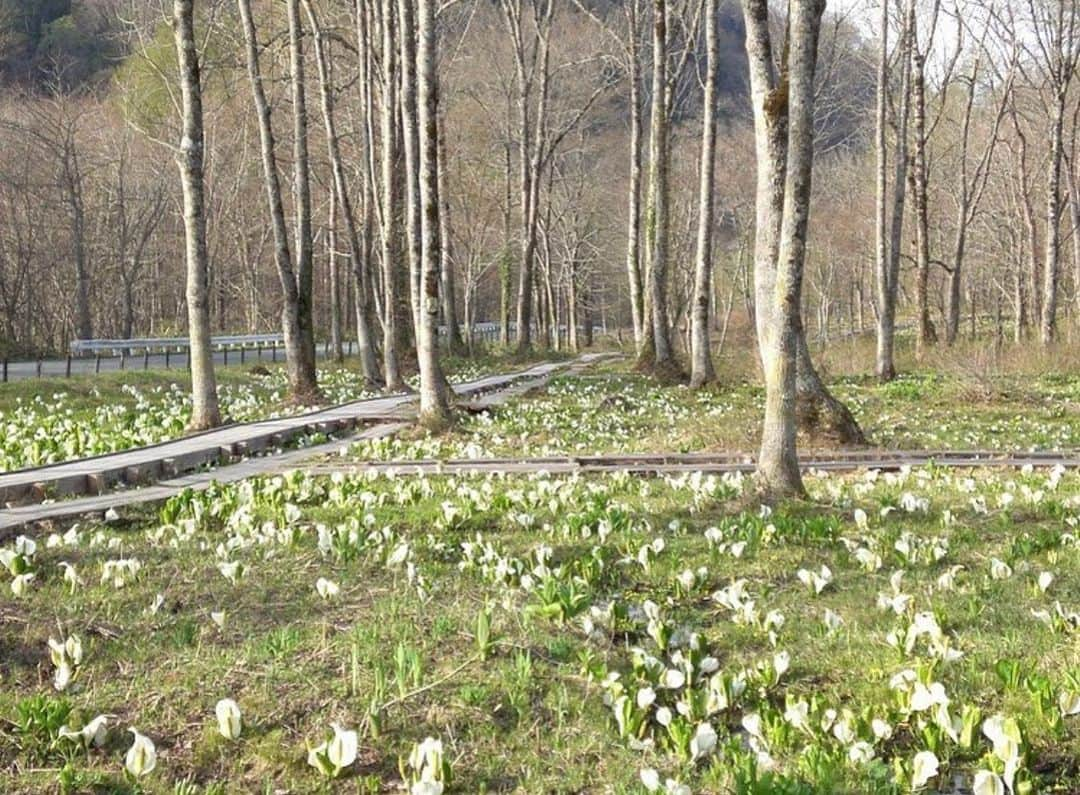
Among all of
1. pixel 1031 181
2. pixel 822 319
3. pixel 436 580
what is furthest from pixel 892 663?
pixel 822 319

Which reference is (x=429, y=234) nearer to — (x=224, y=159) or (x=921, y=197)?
(x=921, y=197)

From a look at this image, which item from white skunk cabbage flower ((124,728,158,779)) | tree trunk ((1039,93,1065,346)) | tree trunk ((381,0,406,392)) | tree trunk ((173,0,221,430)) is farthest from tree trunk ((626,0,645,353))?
white skunk cabbage flower ((124,728,158,779))

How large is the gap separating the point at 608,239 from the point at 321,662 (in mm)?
54252

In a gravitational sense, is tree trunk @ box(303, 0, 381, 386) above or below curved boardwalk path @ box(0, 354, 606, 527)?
above

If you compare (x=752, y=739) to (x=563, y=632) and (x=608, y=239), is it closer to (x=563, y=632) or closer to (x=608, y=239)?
(x=563, y=632)

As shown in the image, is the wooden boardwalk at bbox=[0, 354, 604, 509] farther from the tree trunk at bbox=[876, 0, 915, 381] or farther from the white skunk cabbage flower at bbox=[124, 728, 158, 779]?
the tree trunk at bbox=[876, 0, 915, 381]

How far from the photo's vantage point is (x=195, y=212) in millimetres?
12898

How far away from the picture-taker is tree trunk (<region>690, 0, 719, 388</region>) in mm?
19125

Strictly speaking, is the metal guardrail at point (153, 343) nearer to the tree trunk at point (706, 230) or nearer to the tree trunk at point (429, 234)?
the tree trunk at point (706, 230)

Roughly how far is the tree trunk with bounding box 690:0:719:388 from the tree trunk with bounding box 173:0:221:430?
33.3 ft

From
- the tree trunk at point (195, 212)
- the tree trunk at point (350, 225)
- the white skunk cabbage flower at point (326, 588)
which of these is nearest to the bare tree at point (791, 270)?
the white skunk cabbage flower at point (326, 588)

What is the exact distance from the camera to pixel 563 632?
462 centimetres

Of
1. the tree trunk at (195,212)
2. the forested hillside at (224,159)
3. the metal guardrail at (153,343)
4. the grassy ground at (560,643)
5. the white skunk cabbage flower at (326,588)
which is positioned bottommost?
the grassy ground at (560,643)

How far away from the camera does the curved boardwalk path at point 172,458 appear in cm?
841
